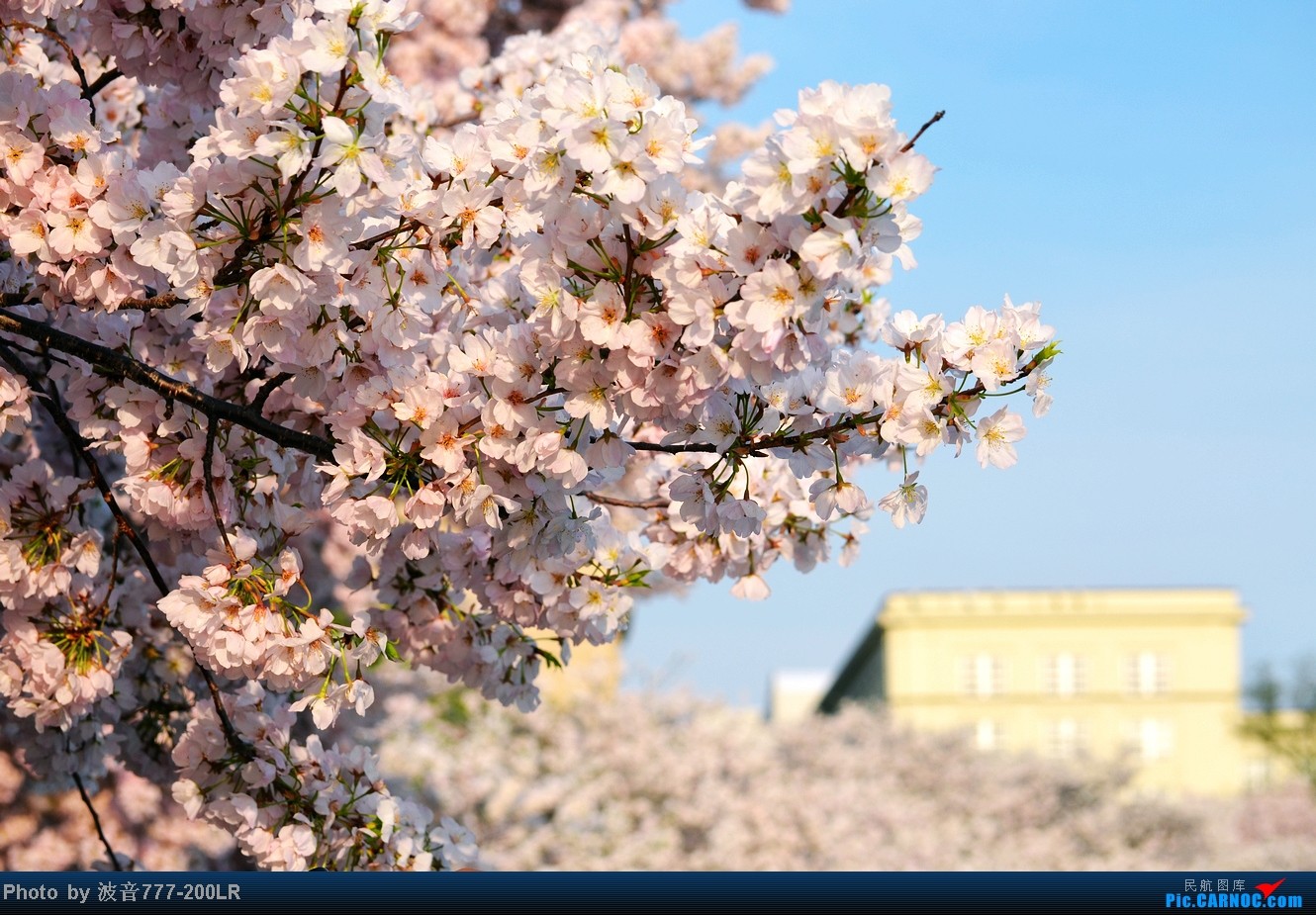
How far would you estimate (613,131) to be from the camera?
2.67m

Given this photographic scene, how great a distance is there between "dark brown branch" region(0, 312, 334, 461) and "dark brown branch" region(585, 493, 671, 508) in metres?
0.90

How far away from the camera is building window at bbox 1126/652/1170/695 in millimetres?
61781

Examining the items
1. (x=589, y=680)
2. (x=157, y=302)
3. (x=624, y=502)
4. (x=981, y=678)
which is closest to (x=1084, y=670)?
(x=981, y=678)

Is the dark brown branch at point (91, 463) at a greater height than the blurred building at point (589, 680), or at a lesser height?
lesser

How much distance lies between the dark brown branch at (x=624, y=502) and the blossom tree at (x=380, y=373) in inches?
0.5

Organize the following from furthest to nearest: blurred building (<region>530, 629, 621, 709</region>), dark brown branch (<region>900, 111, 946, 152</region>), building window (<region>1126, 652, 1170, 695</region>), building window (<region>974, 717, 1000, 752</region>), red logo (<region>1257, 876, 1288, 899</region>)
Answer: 1. building window (<region>1126, 652, 1170, 695</region>)
2. building window (<region>974, 717, 1000, 752</region>)
3. blurred building (<region>530, 629, 621, 709</region>)
4. red logo (<region>1257, 876, 1288, 899</region>)
5. dark brown branch (<region>900, 111, 946, 152</region>)

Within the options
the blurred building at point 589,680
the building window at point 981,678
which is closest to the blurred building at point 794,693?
the building window at point 981,678

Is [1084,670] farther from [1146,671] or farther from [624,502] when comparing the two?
[624,502]

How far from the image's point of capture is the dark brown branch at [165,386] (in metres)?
3.35

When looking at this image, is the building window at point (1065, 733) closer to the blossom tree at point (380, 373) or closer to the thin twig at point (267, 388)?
the blossom tree at point (380, 373)

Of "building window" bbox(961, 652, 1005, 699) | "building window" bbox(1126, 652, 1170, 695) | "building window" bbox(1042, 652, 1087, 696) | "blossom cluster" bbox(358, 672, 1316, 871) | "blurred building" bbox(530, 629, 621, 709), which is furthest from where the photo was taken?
"building window" bbox(1042, 652, 1087, 696)

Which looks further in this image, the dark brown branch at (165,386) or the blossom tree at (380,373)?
the dark brown branch at (165,386)

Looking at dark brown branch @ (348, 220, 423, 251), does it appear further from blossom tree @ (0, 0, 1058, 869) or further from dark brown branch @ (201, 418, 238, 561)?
dark brown branch @ (201, 418, 238, 561)

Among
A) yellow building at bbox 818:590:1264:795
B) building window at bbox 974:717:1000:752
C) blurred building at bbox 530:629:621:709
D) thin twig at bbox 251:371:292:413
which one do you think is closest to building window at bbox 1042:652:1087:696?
yellow building at bbox 818:590:1264:795
